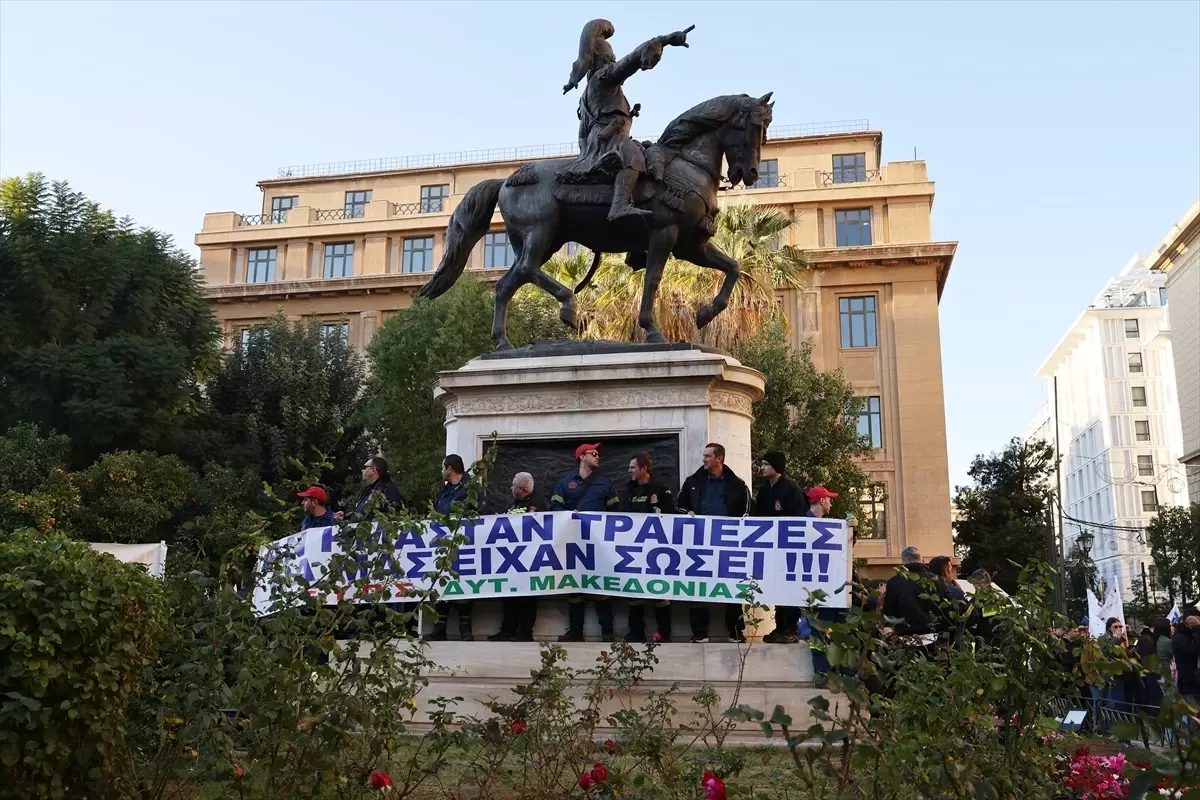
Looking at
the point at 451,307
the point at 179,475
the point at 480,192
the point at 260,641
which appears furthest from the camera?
the point at 451,307

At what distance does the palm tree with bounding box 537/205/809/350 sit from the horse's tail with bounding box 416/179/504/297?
610 inches

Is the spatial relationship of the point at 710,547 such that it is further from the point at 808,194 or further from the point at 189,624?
the point at 808,194

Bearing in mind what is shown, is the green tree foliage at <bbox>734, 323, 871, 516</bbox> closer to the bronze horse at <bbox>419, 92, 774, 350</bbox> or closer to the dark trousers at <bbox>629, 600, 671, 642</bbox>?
the bronze horse at <bbox>419, 92, 774, 350</bbox>

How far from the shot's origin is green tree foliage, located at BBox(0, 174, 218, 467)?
2850 cm

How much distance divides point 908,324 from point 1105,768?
39336 mm

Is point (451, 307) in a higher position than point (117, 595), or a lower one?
higher

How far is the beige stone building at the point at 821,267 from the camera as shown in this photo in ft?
135

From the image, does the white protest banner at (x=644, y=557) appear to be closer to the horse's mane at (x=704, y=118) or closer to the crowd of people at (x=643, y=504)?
the crowd of people at (x=643, y=504)

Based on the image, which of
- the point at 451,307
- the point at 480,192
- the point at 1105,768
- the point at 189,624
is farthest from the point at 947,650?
the point at 451,307

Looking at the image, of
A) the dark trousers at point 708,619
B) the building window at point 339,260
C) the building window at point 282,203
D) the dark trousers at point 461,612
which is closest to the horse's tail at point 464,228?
the dark trousers at point 461,612

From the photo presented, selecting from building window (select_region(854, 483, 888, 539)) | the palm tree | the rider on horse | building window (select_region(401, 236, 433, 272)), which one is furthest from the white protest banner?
building window (select_region(401, 236, 433, 272))

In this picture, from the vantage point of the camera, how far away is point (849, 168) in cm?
4753

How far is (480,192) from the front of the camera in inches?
451

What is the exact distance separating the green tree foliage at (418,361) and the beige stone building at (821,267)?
439 cm
